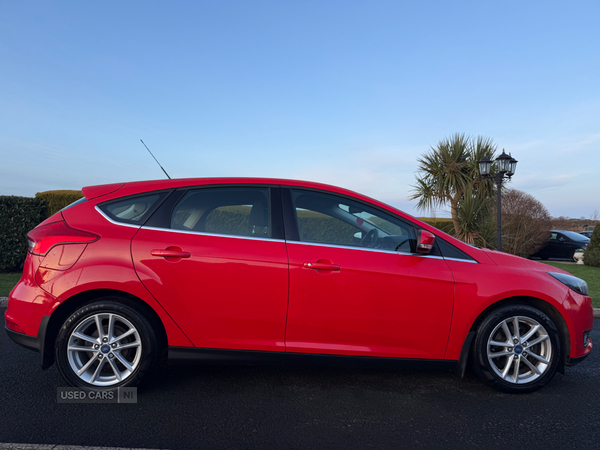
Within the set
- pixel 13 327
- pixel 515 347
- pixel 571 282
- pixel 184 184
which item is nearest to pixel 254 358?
pixel 184 184

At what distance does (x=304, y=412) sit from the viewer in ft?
9.01

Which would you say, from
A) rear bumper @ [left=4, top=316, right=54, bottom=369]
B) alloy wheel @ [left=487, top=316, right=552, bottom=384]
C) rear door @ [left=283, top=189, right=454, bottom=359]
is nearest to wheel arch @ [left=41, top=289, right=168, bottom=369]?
rear bumper @ [left=4, top=316, right=54, bottom=369]

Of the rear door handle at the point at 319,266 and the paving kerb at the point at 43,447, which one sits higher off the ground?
the rear door handle at the point at 319,266

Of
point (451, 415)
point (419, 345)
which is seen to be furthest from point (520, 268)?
point (451, 415)

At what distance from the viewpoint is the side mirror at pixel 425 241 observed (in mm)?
3023

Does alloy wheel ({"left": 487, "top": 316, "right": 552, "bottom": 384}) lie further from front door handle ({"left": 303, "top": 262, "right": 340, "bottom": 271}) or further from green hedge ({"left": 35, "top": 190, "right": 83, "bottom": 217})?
green hedge ({"left": 35, "top": 190, "right": 83, "bottom": 217})

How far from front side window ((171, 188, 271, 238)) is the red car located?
1 centimetres

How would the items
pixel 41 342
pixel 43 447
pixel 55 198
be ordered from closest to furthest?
pixel 43 447
pixel 41 342
pixel 55 198

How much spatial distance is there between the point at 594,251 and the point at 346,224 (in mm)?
13535

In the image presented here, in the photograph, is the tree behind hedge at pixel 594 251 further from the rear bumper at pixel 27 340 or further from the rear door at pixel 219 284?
the rear bumper at pixel 27 340

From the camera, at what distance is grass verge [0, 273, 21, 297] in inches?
278

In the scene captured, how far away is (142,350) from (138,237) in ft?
2.65

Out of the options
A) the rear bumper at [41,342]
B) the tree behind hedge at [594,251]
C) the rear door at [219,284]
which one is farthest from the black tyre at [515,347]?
the tree behind hedge at [594,251]

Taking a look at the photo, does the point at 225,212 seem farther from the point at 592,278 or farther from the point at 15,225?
the point at 592,278
